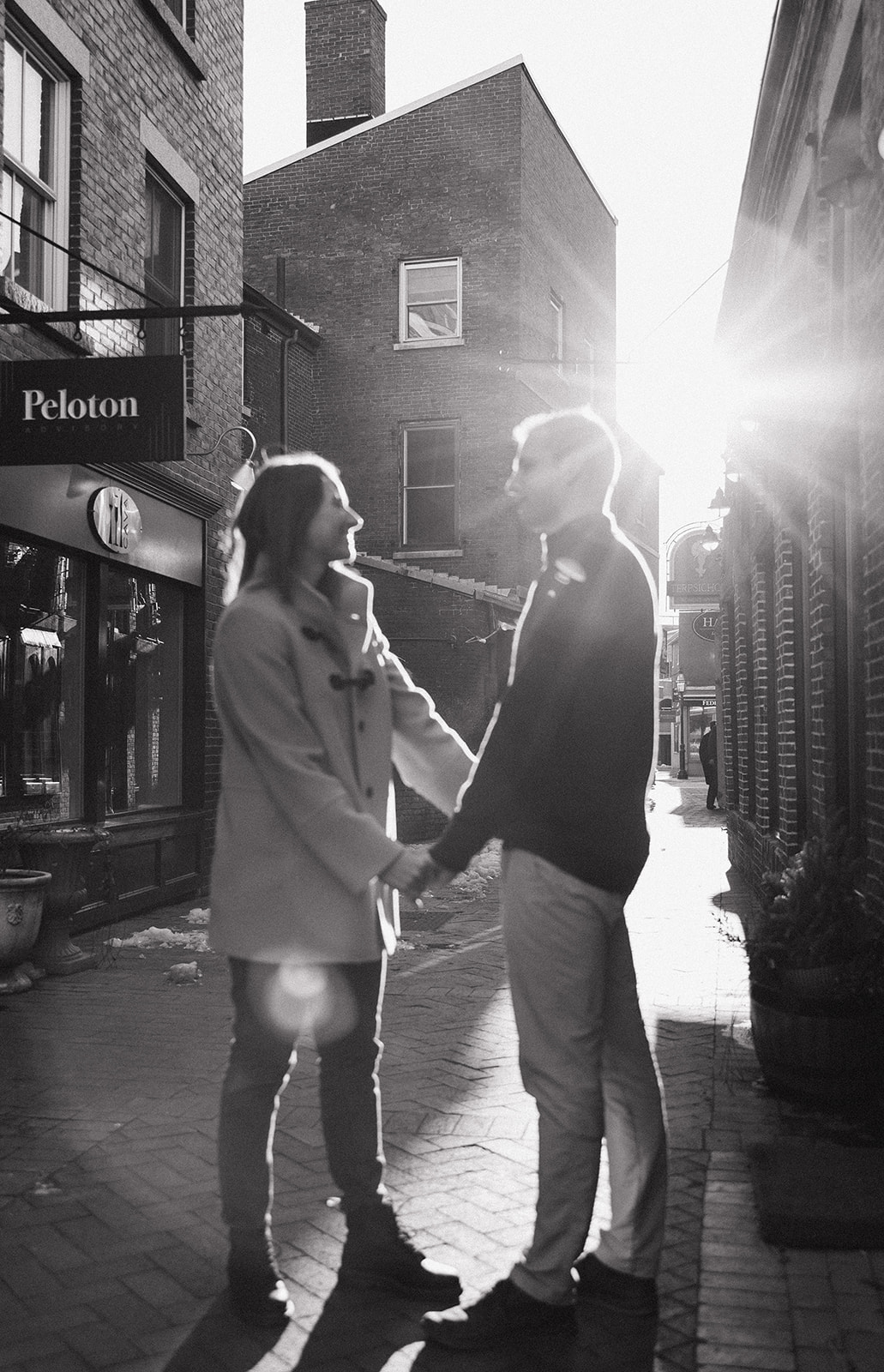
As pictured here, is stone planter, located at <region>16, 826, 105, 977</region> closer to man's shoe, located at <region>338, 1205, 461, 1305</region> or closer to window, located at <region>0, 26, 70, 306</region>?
window, located at <region>0, 26, 70, 306</region>

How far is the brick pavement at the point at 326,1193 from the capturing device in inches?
116

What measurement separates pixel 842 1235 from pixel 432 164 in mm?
20091

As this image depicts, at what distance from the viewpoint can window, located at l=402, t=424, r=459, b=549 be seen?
21.0 m

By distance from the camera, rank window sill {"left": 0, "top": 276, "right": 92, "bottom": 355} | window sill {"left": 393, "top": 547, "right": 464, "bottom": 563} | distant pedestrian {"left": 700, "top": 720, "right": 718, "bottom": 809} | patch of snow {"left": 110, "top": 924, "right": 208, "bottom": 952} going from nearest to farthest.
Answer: window sill {"left": 0, "top": 276, "right": 92, "bottom": 355}
patch of snow {"left": 110, "top": 924, "right": 208, "bottom": 952}
window sill {"left": 393, "top": 547, "right": 464, "bottom": 563}
distant pedestrian {"left": 700, "top": 720, "right": 718, "bottom": 809}

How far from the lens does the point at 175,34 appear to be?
10.9 metres

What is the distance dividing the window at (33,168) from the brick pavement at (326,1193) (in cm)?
464

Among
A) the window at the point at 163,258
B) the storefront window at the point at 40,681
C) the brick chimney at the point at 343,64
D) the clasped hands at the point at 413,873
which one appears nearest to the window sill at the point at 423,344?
the brick chimney at the point at 343,64

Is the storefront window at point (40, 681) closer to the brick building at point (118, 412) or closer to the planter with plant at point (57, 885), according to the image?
the brick building at point (118, 412)

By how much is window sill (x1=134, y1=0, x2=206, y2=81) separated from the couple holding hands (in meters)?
8.93

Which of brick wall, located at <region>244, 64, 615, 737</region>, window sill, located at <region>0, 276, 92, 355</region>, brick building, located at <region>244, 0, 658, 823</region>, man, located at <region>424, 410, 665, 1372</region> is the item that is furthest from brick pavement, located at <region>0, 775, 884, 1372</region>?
brick wall, located at <region>244, 64, 615, 737</region>

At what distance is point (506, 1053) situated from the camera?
5.89 metres

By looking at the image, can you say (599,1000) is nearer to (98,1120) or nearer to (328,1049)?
(328,1049)

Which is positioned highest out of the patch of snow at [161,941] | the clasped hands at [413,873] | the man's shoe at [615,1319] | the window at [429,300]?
the window at [429,300]

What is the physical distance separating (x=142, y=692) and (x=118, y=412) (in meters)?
3.41
